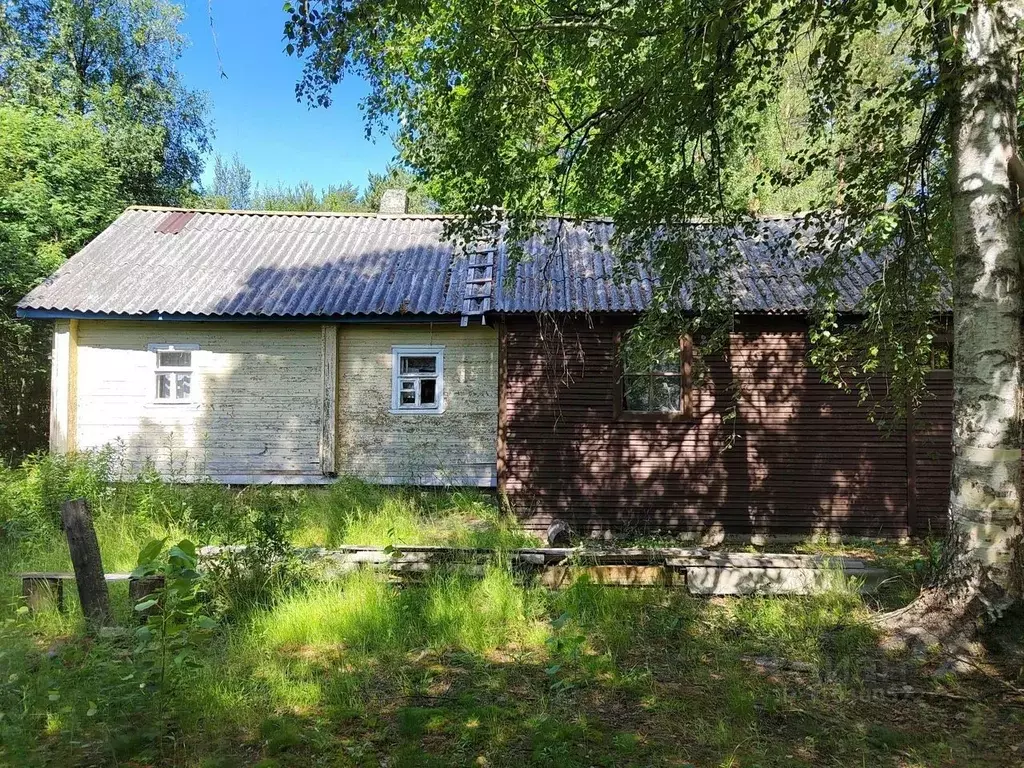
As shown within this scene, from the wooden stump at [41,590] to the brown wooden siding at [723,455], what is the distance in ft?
19.4

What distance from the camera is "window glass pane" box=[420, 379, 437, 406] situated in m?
10.6

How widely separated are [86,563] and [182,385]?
22.9 feet

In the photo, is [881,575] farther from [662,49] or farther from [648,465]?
[662,49]

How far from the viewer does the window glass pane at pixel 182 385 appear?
10.7m

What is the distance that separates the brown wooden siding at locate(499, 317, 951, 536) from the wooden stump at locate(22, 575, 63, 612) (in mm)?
5928

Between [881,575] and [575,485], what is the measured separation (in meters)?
4.68

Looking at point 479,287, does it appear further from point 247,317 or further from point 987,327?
point 987,327

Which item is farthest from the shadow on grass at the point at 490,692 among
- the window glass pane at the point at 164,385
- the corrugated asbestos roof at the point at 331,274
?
the window glass pane at the point at 164,385

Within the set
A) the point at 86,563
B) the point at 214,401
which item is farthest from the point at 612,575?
the point at 214,401

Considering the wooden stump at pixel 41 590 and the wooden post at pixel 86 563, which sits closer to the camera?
the wooden post at pixel 86 563

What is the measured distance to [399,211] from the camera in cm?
1580

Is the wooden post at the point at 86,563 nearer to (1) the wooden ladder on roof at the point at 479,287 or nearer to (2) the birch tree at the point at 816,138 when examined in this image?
(2) the birch tree at the point at 816,138

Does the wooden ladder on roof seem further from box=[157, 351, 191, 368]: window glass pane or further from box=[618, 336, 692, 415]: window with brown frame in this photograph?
box=[157, 351, 191, 368]: window glass pane

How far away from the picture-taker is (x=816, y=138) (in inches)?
238
